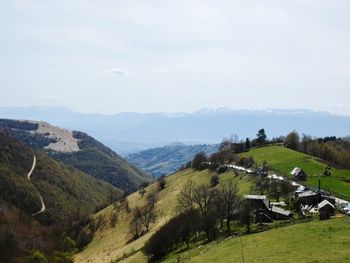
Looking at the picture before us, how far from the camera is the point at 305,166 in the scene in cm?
13250

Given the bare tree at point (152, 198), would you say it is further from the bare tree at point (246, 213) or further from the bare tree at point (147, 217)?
the bare tree at point (246, 213)

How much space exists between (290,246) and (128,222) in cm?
Result: 9047

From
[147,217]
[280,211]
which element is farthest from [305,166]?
[280,211]

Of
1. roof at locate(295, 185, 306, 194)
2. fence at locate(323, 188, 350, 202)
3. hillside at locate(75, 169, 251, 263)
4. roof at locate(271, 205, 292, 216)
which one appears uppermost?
roof at locate(295, 185, 306, 194)

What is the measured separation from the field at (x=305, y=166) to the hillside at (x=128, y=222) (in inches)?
643

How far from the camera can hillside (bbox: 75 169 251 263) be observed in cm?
10175

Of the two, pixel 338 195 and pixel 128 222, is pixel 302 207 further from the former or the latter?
pixel 128 222

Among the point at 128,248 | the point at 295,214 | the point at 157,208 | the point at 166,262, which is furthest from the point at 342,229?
the point at 157,208

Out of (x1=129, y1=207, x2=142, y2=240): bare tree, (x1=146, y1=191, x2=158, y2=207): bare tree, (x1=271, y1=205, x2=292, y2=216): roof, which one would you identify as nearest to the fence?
(x1=271, y1=205, x2=292, y2=216): roof

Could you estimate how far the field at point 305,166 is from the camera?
103062 mm

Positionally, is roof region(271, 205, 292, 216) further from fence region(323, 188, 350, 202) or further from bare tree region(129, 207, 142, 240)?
bare tree region(129, 207, 142, 240)

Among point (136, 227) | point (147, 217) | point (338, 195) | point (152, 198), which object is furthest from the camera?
point (152, 198)

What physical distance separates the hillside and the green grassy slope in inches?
1025

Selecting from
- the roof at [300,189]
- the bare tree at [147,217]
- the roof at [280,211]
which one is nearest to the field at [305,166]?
the roof at [300,189]
